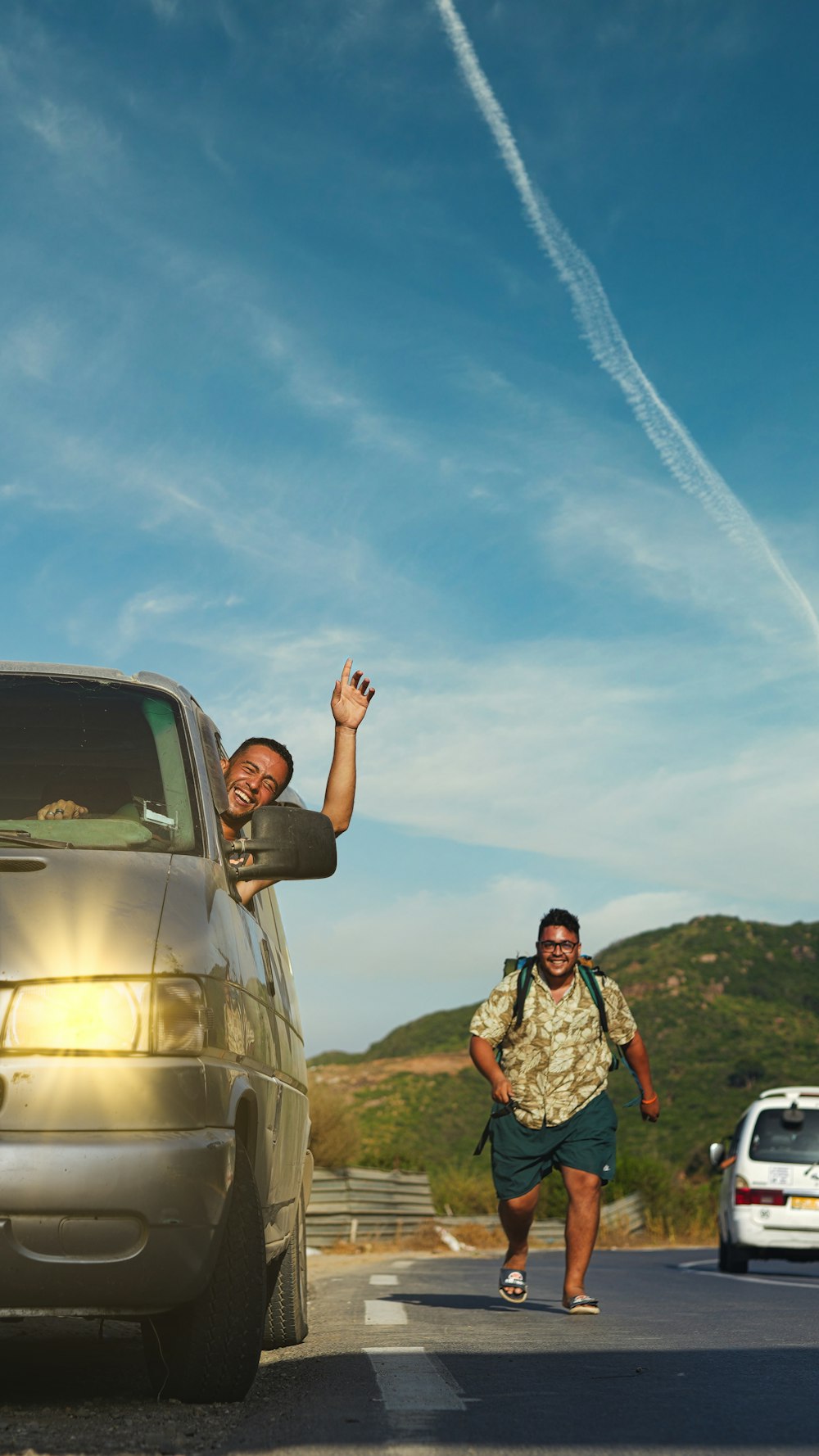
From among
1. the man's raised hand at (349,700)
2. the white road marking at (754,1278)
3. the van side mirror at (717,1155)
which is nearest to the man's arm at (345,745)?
the man's raised hand at (349,700)

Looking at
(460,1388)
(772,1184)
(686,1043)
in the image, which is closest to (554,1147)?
(460,1388)

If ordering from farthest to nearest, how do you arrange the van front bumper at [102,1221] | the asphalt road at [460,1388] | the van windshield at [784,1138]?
the van windshield at [784,1138] < the van front bumper at [102,1221] < the asphalt road at [460,1388]

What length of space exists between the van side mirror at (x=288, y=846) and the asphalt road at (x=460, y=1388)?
1.40m

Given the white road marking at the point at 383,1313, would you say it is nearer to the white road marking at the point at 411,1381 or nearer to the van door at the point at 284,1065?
the van door at the point at 284,1065

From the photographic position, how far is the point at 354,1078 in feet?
248

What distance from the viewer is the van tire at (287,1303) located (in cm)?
631

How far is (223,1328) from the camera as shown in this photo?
14.5 ft

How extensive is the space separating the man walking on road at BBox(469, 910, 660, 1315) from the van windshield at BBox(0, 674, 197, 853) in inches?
158

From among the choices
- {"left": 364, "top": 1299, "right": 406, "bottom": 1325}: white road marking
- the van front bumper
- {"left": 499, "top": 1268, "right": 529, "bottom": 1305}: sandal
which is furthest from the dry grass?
the van front bumper

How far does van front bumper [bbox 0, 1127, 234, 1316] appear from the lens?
405 cm

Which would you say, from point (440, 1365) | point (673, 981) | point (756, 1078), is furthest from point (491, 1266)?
point (673, 981)

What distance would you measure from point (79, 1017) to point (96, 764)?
137 cm

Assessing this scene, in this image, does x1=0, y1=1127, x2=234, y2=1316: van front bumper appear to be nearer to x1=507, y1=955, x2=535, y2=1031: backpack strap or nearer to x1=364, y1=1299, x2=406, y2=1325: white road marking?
x1=364, y1=1299, x2=406, y2=1325: white road marking

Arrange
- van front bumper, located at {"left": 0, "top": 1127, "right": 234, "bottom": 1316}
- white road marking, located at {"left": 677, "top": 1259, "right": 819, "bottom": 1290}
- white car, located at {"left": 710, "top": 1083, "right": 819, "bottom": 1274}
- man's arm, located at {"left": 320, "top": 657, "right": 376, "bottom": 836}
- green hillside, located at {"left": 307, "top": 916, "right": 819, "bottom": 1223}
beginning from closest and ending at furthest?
1. van front bumper, located at {"left": 0, "top": 1127, "right": 234, "bottom": 1316}
2. man's arm, located at {"left": 320, "top": 657, "right": 376, "bottom": 836}
3. white road marking, located at {"left": 677, "top": 1259, "right": 819, "bottom": 1290}
4. white car, located at {"left": 710, "top": 1083, "right": 819, "bottom": 1274}
5. green hillside, located at {"left": 307, "top": 916, "right": 819, "bottom": 1223}
